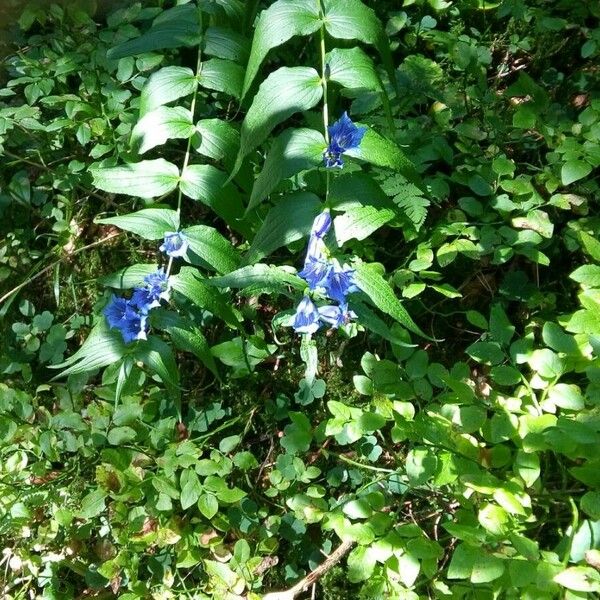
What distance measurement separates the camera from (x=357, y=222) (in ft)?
3.69

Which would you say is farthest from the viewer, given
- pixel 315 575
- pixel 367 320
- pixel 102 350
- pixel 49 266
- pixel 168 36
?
pixel 49 266

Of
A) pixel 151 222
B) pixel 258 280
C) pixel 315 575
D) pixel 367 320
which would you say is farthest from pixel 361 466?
pixel 151 222

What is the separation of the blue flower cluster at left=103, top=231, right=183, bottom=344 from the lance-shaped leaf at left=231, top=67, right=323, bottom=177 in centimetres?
18

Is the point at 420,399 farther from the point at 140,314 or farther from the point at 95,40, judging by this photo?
the point at 95,40

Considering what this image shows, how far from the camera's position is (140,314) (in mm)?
1222

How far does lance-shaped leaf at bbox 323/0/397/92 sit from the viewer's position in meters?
1.20

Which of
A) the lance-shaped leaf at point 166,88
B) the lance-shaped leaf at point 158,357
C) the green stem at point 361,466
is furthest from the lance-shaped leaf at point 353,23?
the green stem at point 361,466

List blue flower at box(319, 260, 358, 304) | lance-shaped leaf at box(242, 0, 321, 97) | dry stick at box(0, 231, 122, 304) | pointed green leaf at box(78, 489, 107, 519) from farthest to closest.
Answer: dry stick at box(0, 231, 122, 304) → pointed green leaf at box(78, 489, 107, 519) → lance-shaped leaf at box(242, 0, 321, 97) → blue flower at box(319, 260, 358, 304)

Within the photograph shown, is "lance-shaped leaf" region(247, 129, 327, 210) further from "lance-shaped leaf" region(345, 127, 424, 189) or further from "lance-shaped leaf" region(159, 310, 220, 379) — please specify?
"lance-shaped leaf" region(159, 310, 220, 379)

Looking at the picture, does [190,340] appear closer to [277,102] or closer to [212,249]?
[212,249]

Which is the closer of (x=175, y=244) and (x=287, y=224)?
(x=287, y=224)

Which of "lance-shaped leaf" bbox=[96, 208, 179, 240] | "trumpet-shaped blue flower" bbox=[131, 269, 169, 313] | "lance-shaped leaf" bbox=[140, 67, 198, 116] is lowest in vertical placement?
"trumpet-shaped blue flower" bbox=[131, 269, 169, 313]

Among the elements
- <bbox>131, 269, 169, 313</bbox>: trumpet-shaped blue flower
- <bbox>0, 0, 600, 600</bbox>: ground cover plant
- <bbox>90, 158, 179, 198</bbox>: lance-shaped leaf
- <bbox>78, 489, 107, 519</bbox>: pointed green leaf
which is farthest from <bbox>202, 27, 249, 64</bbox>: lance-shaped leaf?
<bbox>78, 489, 107, 519</bbox>: pointed green leaf

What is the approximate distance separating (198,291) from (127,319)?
0.43 ft
